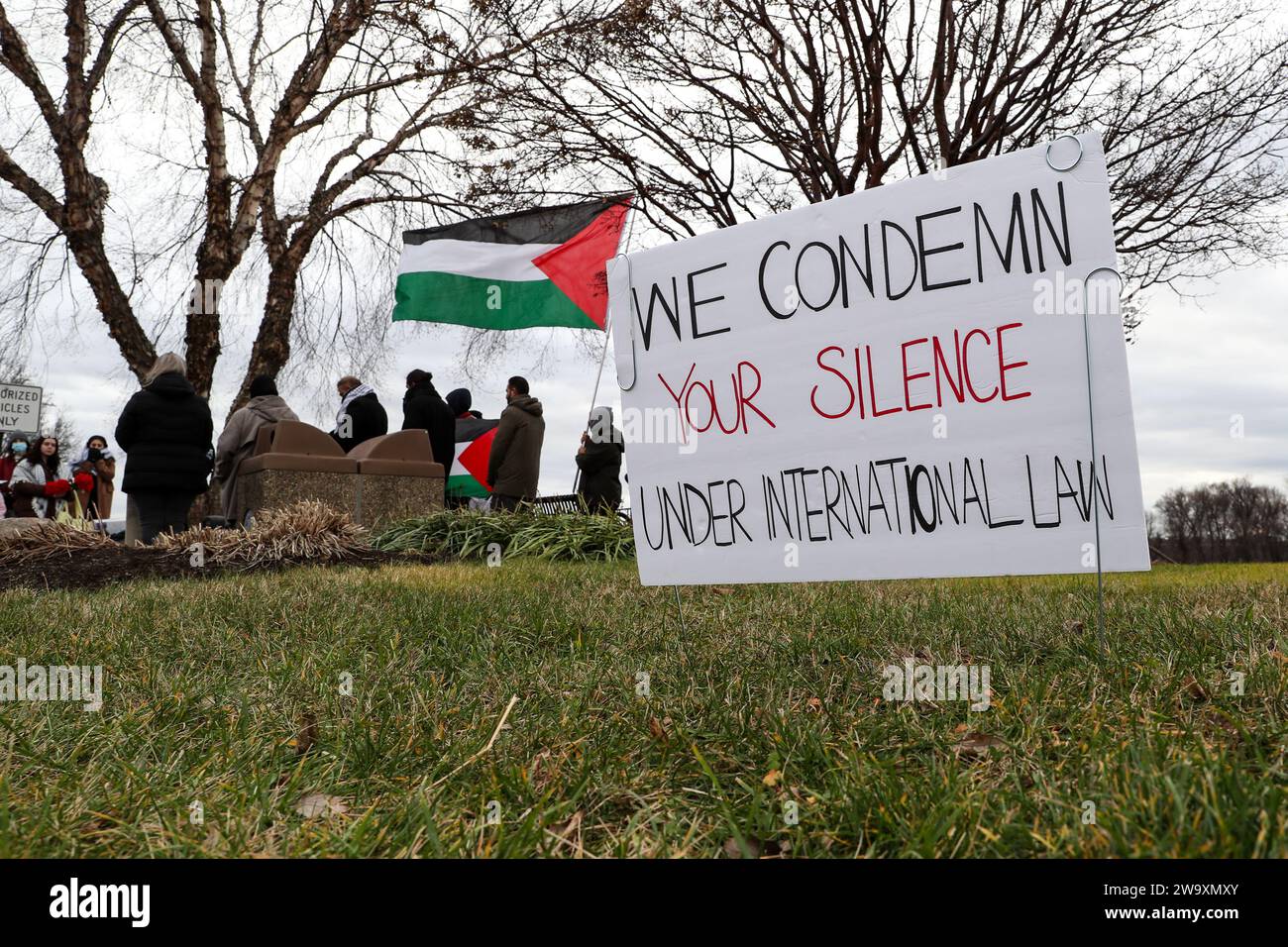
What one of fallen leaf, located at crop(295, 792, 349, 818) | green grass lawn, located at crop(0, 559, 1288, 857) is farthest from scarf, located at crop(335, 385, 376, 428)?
fallen leaf, located at crop(295, 792, 349, 818)

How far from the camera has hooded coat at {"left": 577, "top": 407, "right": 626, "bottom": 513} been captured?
11.5 metres

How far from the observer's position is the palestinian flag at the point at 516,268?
11086 mm

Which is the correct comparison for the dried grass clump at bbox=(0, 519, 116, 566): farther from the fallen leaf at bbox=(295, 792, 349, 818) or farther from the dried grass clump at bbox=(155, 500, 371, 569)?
the fallen leaf at bbox=(295, 792, 349, 818)

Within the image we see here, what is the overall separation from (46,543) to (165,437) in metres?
1.45

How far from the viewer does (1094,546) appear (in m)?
2.95

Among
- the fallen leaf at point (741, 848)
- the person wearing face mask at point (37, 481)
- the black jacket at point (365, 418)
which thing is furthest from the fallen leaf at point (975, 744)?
the person wearing face mask at point (37, 481)

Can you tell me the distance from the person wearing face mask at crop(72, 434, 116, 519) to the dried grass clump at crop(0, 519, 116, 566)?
23.0 ft

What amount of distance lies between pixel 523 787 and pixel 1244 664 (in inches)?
75.3

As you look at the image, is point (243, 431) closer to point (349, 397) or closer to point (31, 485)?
point (349, 397)

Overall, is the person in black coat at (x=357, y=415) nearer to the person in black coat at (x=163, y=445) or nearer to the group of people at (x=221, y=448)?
the group of people at (x=221, y=448)

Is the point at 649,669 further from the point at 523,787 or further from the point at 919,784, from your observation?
the point at 919,784

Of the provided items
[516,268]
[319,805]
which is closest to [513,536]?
[516,268]

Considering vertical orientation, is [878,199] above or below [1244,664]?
above
